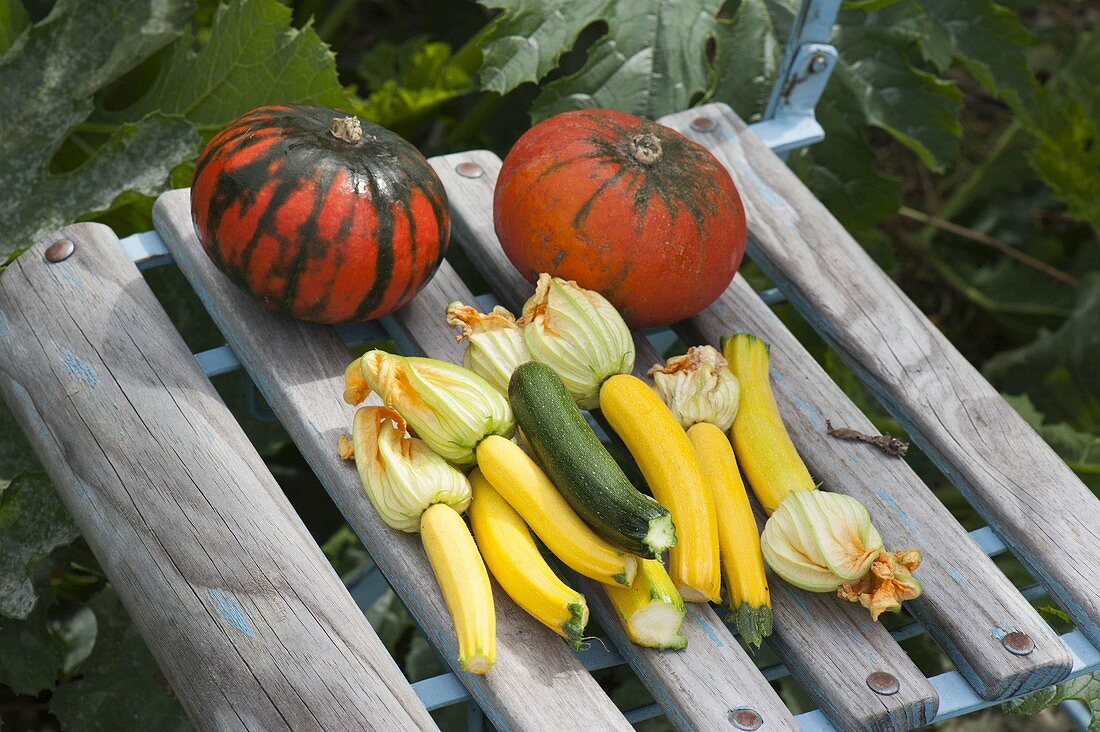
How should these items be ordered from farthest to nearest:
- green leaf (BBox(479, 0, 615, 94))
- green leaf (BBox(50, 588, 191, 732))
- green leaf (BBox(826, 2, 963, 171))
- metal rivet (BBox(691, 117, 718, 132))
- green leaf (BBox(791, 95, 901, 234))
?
green leaf (BBox(791, 95, 901, 234)), green leaf (BBox(826, 2, 963, 171)), metal rivet (BBox(691, 117, 718, 132)), green leaf (BBox(479, 0, 615, 94)), green leaf (BBox(50, 588, 191, 732))

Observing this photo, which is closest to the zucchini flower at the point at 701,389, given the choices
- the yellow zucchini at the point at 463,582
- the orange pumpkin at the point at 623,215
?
the orange pumpkin at the point at 623,215

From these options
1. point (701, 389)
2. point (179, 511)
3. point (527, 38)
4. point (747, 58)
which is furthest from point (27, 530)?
point (747, 58)

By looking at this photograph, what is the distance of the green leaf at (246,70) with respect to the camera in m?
2.12

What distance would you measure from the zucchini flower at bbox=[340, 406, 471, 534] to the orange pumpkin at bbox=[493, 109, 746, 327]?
13.8 inches

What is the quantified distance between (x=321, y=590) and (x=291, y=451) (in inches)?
47.2

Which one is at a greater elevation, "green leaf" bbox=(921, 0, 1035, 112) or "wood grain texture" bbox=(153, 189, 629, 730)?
"green leaf" bbox=(921, 0, 1035, 112)

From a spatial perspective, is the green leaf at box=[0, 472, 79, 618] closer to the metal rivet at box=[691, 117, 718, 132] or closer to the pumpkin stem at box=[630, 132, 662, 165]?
the pumpkin stem at box=[630, 132, 662, 165]

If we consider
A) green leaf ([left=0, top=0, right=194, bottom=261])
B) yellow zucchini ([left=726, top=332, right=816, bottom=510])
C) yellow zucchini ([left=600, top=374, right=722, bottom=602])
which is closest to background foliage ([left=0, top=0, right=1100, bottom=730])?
green leaf ([left=0, top=0, right=194, bottom=261])

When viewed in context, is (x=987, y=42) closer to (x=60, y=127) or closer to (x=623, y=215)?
(x=623, y=215)

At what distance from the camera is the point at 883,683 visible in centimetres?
147

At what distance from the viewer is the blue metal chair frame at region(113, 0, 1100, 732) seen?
1507 millimetres

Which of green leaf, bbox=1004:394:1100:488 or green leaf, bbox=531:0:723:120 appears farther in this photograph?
green leaf, bbox=1004:394:1100:488

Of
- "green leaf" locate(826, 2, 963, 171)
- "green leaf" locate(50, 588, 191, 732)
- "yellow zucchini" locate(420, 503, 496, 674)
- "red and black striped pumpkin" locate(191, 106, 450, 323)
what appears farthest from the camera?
"green leaf" locate(826, 2, 963, 171)

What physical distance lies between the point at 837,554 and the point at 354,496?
61 centimetres
